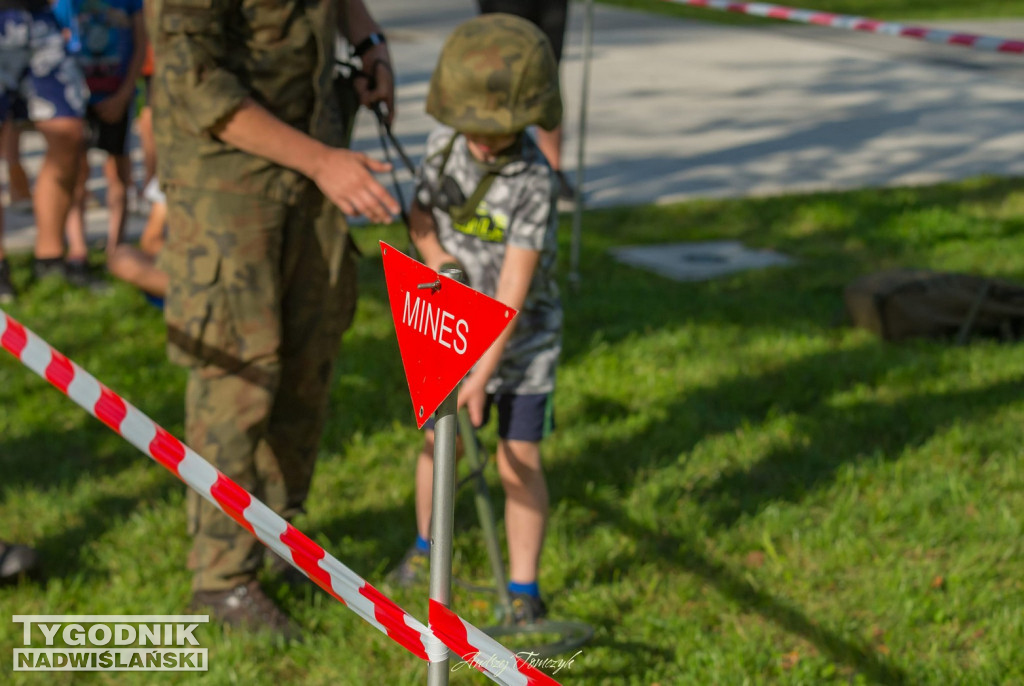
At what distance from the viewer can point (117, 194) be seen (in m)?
6.25

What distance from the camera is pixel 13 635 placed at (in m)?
3.10

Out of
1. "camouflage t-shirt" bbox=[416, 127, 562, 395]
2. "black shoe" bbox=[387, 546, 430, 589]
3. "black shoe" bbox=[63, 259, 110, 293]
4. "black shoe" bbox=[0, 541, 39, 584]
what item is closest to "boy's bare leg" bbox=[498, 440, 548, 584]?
"camouflage t-shirt" bbox=[416, 127, 562, 395]

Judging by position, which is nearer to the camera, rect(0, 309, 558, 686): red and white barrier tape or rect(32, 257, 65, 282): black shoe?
rect(0, 309, 558, 686): red and white barrier tape

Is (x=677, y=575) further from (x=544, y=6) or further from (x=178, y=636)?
(x=544, y=6)

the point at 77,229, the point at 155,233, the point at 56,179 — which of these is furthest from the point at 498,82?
the point at 77,229

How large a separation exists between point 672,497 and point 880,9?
2019 centimetres

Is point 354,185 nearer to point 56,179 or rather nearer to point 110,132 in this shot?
point 56,179

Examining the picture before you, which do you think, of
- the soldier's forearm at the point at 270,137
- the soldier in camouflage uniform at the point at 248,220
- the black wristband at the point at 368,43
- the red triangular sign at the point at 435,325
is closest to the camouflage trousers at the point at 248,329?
the soldier in camouflage uniform at the point at 248,220

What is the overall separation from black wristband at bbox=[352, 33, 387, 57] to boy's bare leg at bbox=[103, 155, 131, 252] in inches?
126

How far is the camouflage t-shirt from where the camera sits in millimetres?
2943

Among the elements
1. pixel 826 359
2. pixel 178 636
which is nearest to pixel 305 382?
pixel 178 636

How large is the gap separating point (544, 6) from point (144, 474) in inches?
164

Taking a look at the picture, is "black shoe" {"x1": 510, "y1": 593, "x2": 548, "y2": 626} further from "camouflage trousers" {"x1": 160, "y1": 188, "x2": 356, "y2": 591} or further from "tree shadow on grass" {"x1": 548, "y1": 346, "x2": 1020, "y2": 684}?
"camouflage trousers" {"x1": 160, "y1": 188, "x2": 356, "y2": 591}

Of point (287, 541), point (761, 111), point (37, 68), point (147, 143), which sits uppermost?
point (37, 68)
